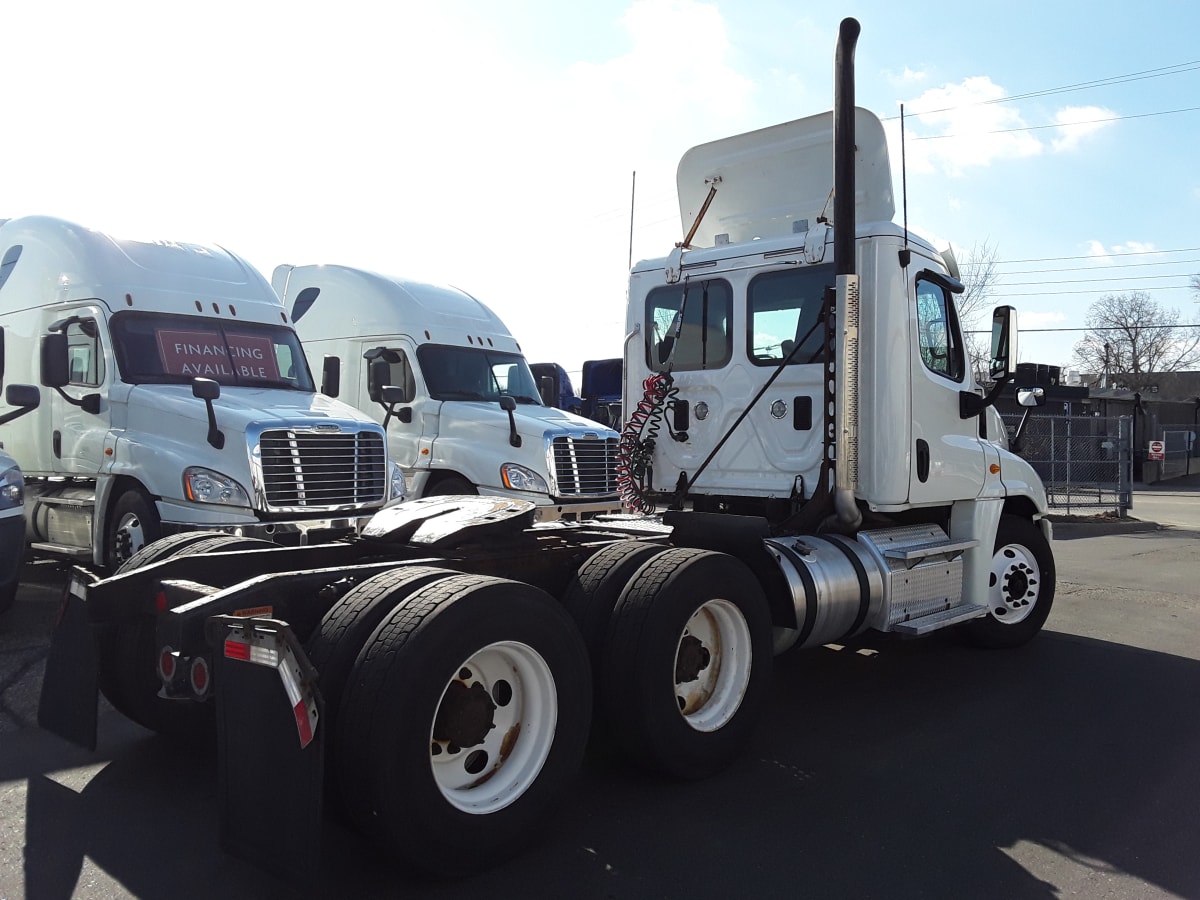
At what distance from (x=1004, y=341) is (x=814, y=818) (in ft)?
12.7

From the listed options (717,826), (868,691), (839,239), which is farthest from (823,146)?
(717,826)

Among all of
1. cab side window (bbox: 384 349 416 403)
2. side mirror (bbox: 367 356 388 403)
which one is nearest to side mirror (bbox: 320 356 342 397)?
side mirror (bbox: 367 356 388 403)

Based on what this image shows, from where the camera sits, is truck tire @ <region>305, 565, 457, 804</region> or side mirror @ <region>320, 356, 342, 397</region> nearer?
truck tire @ <region>305, 565, 457, 804</region>

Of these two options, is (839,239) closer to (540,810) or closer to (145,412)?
(540,810)

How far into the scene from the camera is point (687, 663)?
443cm

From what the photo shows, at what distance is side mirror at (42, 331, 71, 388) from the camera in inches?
329

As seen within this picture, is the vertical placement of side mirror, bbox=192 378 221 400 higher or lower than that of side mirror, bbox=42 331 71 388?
lower

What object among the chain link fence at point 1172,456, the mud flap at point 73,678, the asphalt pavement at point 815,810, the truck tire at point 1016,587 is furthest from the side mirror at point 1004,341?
the chain link fence at point 1172,456

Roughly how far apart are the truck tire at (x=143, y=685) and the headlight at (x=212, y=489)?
10.3 feet

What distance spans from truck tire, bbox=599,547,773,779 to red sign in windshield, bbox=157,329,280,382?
596 centimetres

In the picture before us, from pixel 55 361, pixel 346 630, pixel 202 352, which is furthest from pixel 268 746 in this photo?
pixel 55 361

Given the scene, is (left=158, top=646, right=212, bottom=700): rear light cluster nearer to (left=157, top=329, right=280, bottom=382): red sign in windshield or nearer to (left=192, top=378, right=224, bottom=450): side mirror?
(left=192, top=378, right=224, bottom=450): side mirror

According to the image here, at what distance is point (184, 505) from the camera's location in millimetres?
7578

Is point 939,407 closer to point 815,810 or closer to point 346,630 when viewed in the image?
point 815,810
